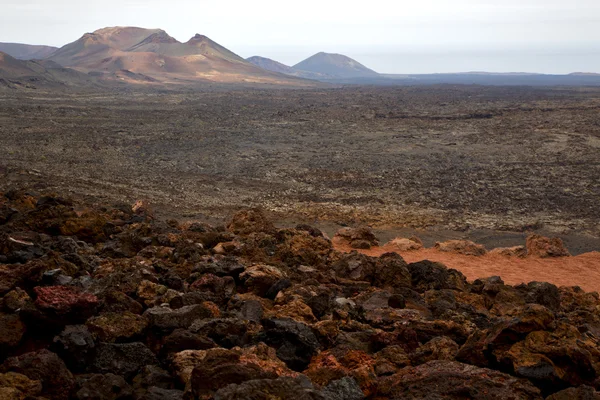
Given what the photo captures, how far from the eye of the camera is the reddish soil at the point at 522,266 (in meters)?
10.2

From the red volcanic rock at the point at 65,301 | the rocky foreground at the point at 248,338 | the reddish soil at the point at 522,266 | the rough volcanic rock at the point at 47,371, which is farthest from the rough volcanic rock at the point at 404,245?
the rough volcanic rock at the point at 47,371

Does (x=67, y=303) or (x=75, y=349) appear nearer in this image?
(x=75, y=349)

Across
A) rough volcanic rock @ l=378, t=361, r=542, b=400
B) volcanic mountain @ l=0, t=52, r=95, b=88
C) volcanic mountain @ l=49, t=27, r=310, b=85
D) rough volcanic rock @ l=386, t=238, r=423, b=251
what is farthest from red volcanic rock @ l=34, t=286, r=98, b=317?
volcanic mountain @ l=49, t=27, r=310, b=85

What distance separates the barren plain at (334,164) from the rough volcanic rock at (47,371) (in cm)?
1059

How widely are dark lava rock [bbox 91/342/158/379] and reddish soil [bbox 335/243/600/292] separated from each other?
23.8ft

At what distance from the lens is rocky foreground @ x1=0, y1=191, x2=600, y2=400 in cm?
354

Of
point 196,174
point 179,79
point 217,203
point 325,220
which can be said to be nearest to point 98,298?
point 325,220

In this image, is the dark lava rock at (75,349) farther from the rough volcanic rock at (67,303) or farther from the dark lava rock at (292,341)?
the dark lava rock at (292,341)

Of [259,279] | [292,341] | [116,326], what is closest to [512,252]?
[259,279]

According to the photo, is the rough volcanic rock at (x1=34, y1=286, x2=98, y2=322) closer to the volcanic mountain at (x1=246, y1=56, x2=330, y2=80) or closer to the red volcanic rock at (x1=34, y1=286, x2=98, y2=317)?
the red volcanic rock at (x1=34, y1=286, x2=98, y2=317)

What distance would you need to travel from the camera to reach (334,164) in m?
22.4

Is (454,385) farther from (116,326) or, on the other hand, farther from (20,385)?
(20,385)

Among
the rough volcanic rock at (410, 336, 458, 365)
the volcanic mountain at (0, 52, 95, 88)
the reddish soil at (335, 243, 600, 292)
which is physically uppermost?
the volcanic mountain at (0, 52, 95, 88)

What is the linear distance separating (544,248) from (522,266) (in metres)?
1.02
